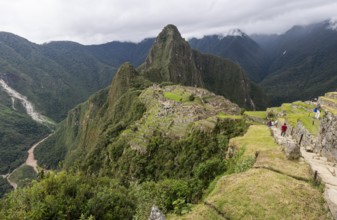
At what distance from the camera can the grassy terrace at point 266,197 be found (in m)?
14.0

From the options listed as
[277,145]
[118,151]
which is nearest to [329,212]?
[277,145]

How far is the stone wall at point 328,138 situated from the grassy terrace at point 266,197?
320cm

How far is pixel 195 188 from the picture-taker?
2020 centimetres

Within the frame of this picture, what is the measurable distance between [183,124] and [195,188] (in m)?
40.7

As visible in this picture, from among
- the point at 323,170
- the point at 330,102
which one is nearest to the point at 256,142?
the point at 330,102

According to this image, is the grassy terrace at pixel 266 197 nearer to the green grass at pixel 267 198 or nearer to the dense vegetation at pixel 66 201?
the green grass at pixel 267 198

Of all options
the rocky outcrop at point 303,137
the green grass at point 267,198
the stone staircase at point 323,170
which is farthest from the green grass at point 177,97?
the green grass at point 267,198

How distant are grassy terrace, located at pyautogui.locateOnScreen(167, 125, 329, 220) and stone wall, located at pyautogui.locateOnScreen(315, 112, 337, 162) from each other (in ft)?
10.5

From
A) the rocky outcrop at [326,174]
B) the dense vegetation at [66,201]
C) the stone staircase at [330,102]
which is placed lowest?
the dense vegetation at [66,201]

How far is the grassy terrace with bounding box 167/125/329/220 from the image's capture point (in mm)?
14047

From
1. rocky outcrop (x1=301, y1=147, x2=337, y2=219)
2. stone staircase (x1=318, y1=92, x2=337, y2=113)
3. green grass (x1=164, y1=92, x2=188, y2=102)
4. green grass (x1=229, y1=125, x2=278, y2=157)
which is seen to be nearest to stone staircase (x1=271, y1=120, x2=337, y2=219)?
rocky outcrop (x1=301, y1=147, x2=337, y2=219)

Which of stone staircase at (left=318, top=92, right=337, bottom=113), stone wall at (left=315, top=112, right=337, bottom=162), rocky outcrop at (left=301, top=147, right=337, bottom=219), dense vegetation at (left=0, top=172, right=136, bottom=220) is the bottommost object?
dense vegetation at (left=0, top=172, right=136, bottom=220)

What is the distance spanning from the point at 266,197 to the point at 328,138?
30.7 feet

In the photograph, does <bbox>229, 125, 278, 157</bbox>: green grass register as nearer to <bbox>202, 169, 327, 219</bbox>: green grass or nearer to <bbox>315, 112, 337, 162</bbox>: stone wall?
<bbox>315, 112, 337, 162</bbox>: stone wall
